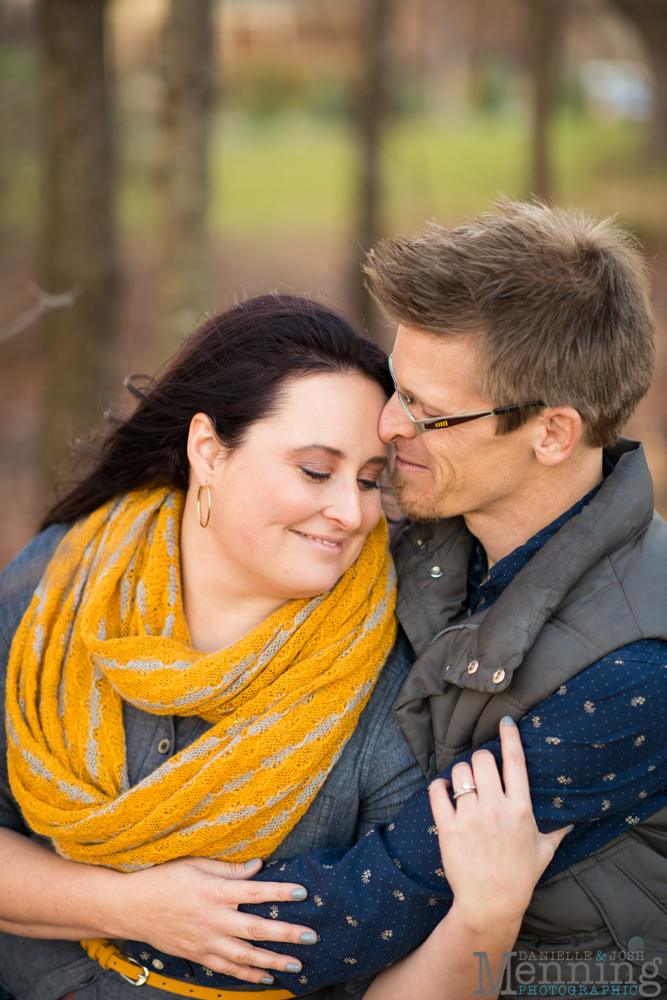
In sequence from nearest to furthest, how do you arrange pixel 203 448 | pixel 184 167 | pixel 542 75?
pixel 203 448 → pixel 184 167 → pixel 542 75

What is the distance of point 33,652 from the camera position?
2.63 m

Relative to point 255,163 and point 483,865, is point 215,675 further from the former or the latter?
point 255,163

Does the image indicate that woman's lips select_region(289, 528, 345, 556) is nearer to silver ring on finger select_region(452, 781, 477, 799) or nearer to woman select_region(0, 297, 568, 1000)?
woman select_region(0, 297, 568, 1000)

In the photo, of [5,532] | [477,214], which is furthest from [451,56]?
[477,214]

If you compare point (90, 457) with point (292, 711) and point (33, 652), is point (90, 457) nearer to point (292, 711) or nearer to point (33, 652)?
point (33, 652)

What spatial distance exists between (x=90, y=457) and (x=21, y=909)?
1377mm

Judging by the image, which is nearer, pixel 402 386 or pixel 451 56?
pixel 402 386

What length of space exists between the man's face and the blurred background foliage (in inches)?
17.2

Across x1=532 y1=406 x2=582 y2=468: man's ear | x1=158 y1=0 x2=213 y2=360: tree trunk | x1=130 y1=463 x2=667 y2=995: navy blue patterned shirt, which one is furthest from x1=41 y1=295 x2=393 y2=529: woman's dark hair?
x1=130 y1=463 x2=667 y2=995: navy blue patterned shirt

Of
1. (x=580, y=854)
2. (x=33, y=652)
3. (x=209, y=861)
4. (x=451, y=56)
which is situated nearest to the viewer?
(x=580, y=854)

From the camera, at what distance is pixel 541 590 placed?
2197 mm

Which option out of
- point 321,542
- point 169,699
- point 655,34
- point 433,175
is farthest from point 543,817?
point 433,175

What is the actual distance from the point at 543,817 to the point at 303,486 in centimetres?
101

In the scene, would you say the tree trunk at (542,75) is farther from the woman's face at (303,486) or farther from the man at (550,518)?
the woman's face at (303,486)
